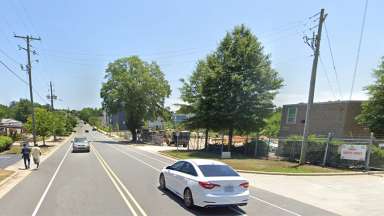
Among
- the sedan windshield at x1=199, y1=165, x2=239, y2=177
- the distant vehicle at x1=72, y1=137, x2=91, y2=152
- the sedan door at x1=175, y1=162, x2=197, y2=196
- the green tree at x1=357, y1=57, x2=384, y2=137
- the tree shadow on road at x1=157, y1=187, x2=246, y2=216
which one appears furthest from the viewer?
the distant vehicle at x1=72, y1=137, x2=91, y2=152

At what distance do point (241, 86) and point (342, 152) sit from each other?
12412 millimetres

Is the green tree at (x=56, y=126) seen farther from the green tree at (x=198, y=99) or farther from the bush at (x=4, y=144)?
the green tree at (x=198, y=99)

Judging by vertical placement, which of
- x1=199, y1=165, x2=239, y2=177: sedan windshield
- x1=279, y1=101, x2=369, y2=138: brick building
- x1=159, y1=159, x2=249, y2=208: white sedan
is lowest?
x1=159, y1=159, x2=249, y2=208: white sedan

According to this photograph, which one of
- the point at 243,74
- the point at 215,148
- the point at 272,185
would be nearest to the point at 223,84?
the point at 243,74

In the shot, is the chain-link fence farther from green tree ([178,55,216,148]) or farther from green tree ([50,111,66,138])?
green tree ([50,111,66,138])

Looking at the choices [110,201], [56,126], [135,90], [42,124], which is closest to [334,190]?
[110,201]

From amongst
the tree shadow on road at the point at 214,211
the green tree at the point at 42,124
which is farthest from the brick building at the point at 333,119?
the green tree at the point at 42,124

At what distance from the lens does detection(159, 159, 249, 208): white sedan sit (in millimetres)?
10656

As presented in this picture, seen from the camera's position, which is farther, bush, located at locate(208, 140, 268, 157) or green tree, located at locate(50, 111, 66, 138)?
green tree, located at locate(50, 111, 66, 138)

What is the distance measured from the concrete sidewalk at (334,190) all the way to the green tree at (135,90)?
51493 mm

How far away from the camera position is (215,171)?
37.9 ft

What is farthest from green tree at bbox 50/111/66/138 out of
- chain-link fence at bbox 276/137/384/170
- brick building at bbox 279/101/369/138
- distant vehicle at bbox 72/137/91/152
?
chain-link fence at bbox 276/137/384/170

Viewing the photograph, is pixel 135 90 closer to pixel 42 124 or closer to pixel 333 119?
pixel 42 124

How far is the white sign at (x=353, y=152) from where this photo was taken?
22234 mm
